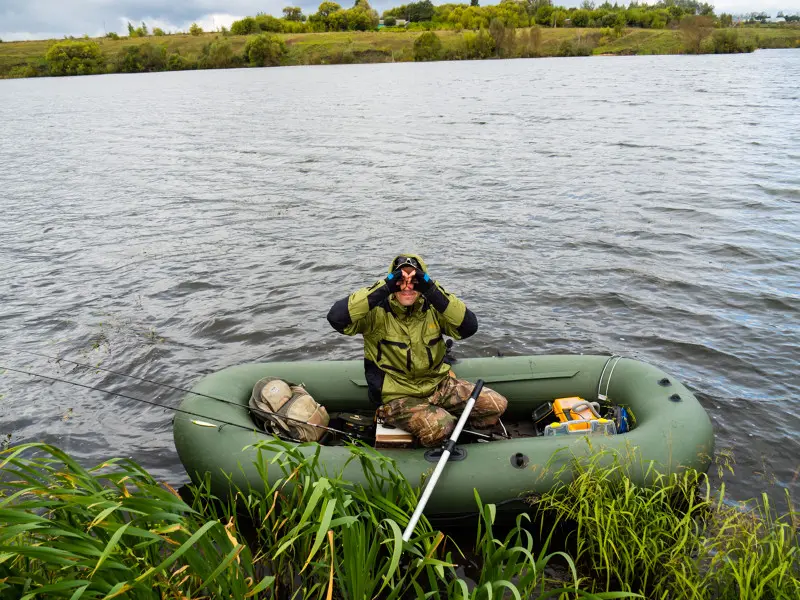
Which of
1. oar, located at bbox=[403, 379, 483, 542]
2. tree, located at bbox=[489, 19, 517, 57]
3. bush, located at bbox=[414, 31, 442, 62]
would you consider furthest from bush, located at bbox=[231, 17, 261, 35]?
oar, located at bbox=[403, 379, 483, 542]

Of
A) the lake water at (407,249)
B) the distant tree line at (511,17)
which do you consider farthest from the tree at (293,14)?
the lake water at (407,249)

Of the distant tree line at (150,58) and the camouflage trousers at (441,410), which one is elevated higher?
the distant tree line at (150,58)

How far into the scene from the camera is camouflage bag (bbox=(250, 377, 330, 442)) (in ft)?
16.8

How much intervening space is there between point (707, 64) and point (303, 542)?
183ft

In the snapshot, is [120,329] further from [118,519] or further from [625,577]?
[625,577]

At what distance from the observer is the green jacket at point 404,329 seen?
492 centimetres

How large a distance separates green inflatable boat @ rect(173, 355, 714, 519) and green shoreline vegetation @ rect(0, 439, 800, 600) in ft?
0.58

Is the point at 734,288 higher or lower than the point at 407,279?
lower

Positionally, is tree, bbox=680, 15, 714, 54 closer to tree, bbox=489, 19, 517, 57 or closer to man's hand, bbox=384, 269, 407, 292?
tree, bbox=489, 19, 517, 57

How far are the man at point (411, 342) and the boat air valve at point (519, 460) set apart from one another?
539mm

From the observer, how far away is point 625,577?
12.5ft

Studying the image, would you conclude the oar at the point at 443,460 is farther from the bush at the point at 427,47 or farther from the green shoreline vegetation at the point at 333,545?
the bush at the point at 427,47

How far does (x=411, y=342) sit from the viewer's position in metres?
4.96

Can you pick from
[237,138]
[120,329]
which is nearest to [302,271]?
[120,329]
